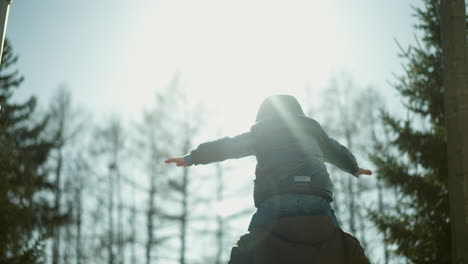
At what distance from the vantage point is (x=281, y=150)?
2957mm

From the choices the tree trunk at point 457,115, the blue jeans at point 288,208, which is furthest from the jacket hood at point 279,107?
the tree trunk at point 457,115

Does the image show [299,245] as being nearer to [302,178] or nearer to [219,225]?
[302,178]

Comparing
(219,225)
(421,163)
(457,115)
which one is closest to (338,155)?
(457,115)

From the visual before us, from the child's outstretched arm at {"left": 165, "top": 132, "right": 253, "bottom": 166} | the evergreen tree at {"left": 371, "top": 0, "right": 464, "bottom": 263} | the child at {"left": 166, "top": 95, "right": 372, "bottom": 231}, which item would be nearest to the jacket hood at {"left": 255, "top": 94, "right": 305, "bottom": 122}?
the child at {"left": 166, "top": 95, "right": 372, "bottom": 231}

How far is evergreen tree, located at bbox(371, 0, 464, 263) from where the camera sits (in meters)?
7.64

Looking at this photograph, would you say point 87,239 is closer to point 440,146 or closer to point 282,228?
point 440,146

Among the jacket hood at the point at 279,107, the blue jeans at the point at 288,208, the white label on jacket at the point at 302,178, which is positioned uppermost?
the jacket hood at the point at 279,107

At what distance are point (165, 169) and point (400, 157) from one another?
971 cm

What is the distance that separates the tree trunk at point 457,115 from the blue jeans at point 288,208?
1748mm

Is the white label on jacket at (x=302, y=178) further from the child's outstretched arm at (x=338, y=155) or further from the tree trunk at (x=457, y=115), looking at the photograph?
the tree trunk at (x=457, y=115)

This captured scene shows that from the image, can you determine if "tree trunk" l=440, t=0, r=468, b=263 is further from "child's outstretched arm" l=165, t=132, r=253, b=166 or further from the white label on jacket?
"child's outstretched arm" l=165, t=132, r=253, b=166

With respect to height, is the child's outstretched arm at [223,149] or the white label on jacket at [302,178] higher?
the child's outstretched arm at [223,149]

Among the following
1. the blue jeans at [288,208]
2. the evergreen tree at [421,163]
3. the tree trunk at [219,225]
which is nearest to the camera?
the blue jeans at [288,208]

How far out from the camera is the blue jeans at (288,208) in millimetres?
2775
